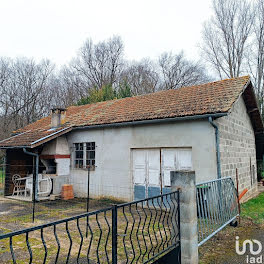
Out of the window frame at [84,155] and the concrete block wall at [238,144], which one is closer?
the concrete block wall at [238,144]

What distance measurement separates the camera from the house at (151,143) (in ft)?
24.3

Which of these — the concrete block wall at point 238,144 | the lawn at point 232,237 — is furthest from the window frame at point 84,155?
the lawn at point 232,237

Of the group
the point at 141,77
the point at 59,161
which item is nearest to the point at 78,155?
the point at 59,161

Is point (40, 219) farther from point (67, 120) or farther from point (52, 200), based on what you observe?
point (67, 120)

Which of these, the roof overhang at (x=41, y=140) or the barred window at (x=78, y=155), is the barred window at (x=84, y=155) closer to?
the barred window at (x=78, y=155)

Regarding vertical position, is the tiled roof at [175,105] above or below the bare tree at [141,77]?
below

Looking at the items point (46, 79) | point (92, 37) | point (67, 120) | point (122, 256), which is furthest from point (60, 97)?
point (122, 256)

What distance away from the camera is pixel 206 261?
4215mm

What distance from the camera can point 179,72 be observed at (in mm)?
25922

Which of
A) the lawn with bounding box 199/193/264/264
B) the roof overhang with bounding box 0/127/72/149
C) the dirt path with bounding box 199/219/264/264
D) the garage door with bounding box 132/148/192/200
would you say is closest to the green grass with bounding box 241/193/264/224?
the lawn with bounding box 199/193/264/264

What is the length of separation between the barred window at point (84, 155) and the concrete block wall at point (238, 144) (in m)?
5.47

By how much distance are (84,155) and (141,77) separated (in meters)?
17.8

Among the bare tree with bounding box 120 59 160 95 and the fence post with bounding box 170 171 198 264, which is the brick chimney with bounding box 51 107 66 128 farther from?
the bare tree with bounding box 120 59 160 95

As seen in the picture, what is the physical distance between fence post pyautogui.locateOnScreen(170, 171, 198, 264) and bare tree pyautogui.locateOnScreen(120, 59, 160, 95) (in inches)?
852
